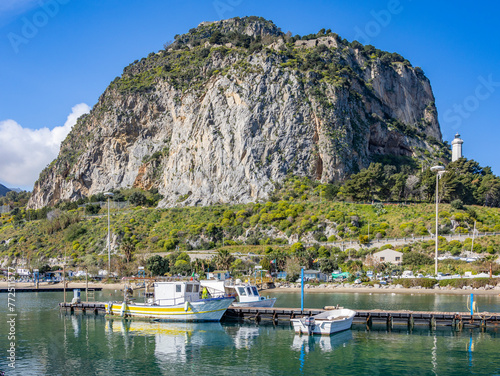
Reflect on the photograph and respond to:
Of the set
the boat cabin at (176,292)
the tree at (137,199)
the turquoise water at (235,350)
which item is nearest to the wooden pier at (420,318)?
the turquoise water at (235,350)

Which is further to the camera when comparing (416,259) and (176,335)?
(416,259)

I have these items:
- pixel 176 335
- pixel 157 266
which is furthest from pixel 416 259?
pixel 176 335

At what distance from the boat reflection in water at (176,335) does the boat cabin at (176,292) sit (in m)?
1.94

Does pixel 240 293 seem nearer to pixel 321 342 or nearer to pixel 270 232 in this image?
pixel 321 342

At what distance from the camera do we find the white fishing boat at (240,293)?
44.7 meters

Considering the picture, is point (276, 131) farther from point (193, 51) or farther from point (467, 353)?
point (467, 353)

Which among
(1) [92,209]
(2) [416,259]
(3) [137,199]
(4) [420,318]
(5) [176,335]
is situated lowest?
(5) [176,335]

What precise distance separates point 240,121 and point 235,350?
9093cm

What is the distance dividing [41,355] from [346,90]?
109m

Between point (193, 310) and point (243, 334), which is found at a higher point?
point (193, 310)

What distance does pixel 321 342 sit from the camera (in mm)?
33688

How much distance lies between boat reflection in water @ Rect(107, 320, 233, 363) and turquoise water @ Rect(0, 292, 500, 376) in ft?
0.23

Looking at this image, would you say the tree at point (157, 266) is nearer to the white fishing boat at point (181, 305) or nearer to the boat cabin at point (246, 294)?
the white fishing boat at point (181, 305)

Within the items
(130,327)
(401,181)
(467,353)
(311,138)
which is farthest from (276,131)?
(467,353)
